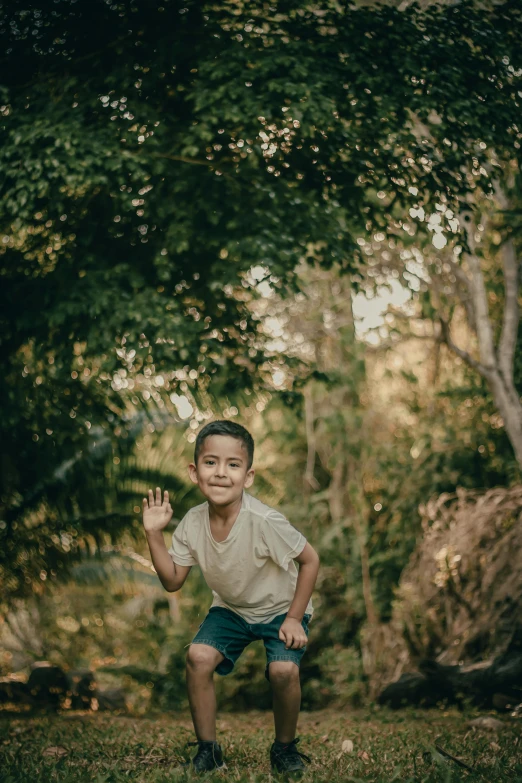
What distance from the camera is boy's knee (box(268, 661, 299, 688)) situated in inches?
140

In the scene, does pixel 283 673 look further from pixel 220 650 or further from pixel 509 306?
pixel 509 306

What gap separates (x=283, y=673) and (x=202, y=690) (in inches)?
14.6

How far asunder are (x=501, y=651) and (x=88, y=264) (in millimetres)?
4796

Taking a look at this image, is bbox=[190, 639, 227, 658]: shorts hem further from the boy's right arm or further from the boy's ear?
the boy's ear

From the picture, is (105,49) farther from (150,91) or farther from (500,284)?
(500,284)

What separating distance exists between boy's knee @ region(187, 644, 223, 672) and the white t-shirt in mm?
232

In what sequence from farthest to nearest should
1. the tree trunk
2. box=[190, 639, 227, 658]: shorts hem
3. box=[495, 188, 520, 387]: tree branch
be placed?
1. box=[495, 188, 520, 387]: tree branch
2. the tree trunk
3. box=[190, 639, 227, 658]: shorts hem

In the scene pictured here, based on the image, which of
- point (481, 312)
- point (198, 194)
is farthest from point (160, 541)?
point (481, 312)

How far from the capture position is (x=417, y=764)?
3.90 metres

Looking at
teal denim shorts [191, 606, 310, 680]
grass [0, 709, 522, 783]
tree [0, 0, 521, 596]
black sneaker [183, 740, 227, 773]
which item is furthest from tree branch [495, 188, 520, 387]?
black sneaker [183, 740, 227, 773]

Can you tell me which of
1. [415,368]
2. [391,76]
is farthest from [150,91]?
[415,368]

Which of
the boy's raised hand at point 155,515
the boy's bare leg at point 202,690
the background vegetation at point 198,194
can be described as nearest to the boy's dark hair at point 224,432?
the boy's raised hand at point 155,515

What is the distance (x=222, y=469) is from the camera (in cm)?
367

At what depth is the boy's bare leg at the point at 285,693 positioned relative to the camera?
11.7ft
